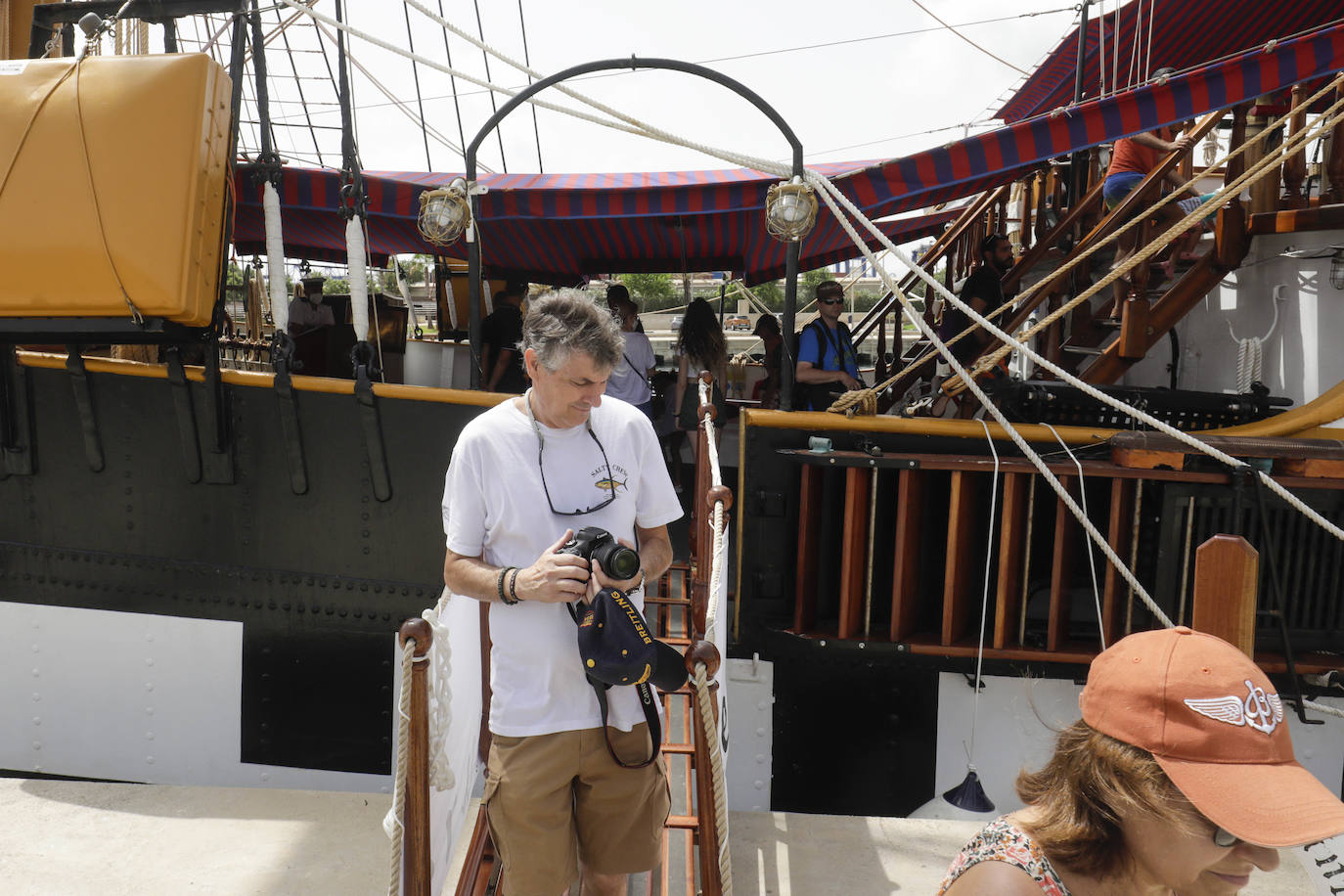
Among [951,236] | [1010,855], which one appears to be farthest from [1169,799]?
[951,236]

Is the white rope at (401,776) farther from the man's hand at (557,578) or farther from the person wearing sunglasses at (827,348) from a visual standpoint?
the person wearing sunglasses at (827,348)

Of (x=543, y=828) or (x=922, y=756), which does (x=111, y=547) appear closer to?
(x=543, y=828)

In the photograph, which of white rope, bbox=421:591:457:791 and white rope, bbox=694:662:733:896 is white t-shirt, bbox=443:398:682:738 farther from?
white rope, bbox=694:662:733:896

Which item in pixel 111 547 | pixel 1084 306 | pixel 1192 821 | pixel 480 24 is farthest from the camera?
pixel 480 24

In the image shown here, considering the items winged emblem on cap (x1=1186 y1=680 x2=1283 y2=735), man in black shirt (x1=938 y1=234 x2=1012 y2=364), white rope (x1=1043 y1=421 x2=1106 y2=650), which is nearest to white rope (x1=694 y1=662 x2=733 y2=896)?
winged emblem on cap (x1=1186 y1=680 x2=1283 y2=735)

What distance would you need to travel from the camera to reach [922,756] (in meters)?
4.26

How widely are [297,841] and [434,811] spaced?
2.09 m

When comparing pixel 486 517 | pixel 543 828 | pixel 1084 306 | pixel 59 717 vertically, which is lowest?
pixel 59 717

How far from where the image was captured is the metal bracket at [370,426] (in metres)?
4.52

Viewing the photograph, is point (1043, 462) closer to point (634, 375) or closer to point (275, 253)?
point (634, 375)

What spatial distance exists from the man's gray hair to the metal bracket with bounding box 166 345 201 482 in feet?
9.77

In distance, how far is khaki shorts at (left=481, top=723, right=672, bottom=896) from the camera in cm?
224

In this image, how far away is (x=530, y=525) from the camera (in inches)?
89.9

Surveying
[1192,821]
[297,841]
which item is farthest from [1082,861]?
[297,841]
